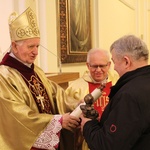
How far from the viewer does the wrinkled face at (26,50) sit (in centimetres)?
215

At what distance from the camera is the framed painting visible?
4160 mm

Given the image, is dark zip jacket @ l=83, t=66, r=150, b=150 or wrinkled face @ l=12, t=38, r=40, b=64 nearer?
dark zip jacket @ l=83, t=66, r=150, b=150

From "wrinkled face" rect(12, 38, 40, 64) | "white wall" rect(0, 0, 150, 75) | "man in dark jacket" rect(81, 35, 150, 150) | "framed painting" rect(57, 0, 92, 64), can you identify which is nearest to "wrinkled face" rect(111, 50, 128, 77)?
"man in dark jacket" rect(81, 35, 150, 150)

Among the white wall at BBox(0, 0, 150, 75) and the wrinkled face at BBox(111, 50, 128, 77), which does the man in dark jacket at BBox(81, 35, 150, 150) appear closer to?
the wrinkled face at BBox(111, 50, 128, 77)

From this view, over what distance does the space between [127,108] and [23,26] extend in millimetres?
1230

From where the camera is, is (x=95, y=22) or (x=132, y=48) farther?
(x=95, y=22)

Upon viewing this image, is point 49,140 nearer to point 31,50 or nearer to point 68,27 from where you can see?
point 31,50

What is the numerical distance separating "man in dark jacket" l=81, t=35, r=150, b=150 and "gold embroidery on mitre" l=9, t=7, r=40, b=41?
82 centimetres

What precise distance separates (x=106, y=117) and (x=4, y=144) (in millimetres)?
786

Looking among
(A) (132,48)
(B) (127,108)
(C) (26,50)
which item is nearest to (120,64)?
(A) (132,48)

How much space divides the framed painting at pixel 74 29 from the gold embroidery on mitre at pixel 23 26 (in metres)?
1.72

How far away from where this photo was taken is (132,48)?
1.60 m

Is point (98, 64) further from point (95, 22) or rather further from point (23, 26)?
point (95, 22)

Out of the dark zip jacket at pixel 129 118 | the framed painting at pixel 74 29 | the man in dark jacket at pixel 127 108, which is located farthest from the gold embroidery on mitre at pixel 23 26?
the framed painting at pixel 74 29
